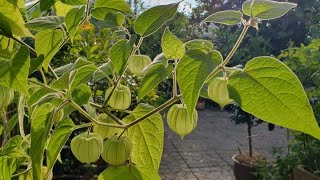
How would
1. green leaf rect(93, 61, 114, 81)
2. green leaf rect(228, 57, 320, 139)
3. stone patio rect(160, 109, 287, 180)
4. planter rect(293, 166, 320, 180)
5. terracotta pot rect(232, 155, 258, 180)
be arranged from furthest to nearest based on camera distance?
stone patio rect(160, 109, 287, 180), terracotta pot rect(232, 155, 258, 180), planter rect(293, 166, 320, 180), green leaf rect(93, 61, 114, 81), green leaf rect(228, 57, 320, 139)

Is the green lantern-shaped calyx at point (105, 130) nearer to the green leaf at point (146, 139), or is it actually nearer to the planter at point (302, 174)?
the green leaf at point (146, 139)

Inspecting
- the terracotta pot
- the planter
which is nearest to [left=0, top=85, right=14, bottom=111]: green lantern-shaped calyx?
the planter

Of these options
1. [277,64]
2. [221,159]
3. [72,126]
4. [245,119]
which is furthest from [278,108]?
[221,159]

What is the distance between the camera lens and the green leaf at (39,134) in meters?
0.27

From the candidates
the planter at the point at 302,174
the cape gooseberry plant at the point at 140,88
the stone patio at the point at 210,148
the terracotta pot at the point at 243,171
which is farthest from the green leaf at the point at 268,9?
the stone patio at the point at 210,148

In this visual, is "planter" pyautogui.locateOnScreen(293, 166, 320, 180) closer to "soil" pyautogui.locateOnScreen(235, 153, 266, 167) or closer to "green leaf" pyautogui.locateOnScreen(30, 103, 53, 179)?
"soil" pyautogui.locateOnScreen(235, 153, 266, 167)

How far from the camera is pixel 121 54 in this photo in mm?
292

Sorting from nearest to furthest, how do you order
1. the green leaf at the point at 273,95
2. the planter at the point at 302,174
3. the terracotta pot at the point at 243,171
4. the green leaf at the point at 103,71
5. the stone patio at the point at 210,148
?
the green leaf at the point at 273,95, the green leaf at the point at 103,71, the planter at the point at 302,174, the terracotta pot at the point at 243,171, the stone patio at the point at 210,148

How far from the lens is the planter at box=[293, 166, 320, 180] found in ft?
5.74

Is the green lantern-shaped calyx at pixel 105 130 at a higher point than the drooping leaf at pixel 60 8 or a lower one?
lower

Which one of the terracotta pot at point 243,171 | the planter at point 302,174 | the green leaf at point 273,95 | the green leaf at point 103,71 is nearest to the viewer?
the green leaf at point 273,95

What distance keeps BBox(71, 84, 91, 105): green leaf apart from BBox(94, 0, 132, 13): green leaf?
62mm

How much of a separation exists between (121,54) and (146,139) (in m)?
0.08

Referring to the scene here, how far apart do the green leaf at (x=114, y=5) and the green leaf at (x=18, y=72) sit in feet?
0.27
